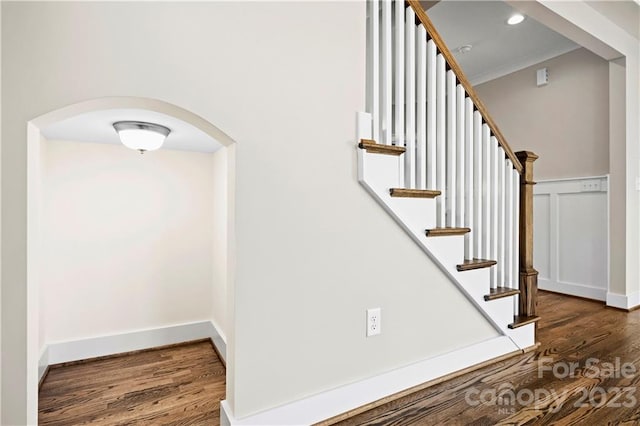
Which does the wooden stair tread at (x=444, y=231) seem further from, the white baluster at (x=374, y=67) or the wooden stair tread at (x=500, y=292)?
the white baluster at (x=374, y=67)

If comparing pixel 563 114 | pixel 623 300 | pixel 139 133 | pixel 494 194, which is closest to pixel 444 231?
pixel 494 194

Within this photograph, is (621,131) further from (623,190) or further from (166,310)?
(166,310)

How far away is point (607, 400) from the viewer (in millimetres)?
1504

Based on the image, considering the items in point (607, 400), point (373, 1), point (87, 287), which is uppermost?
point (373, 1)

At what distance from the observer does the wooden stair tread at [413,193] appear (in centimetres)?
153

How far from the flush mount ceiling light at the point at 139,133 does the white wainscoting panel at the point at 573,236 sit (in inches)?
148

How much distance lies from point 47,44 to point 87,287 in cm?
163

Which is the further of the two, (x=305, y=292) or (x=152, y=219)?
(x=152, y=219)

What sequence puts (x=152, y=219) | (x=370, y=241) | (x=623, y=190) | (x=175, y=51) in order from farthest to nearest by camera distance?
(x=623, y=190) < (x=152, y=219) < (x=370, y=241) < (x=175, y=51)

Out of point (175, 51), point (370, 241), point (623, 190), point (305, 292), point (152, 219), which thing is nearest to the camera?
point (175, 51)

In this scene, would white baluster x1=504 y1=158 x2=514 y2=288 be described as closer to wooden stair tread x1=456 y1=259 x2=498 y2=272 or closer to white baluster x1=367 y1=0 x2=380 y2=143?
wooden stair tread x1=456 y1=259 x2=498 y2=272

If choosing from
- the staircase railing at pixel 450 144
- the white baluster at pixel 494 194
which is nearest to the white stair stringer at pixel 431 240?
the staircase railing at pixel 450 144

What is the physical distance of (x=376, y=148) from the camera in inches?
57.9

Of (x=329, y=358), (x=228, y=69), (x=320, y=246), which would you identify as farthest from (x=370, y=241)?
(x=228, y=69)
